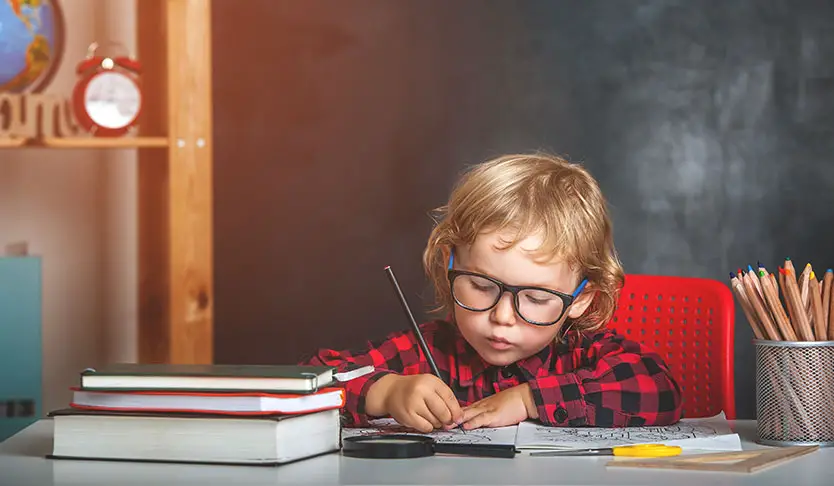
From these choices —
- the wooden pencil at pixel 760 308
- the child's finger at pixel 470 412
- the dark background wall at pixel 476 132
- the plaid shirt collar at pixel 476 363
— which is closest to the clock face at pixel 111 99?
the dark background wall at pixel 476 132

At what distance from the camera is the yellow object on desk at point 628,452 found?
3.39 ft

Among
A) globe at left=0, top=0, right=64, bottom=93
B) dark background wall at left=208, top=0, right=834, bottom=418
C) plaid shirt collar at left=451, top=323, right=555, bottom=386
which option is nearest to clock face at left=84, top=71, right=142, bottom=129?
globe at left=0, top=0, right=64, bottom=93

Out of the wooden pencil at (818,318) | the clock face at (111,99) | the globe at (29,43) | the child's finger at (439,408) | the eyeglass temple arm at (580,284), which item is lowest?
the child's finger at (439,408)

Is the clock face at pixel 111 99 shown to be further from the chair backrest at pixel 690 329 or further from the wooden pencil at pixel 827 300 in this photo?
the wooden pencil at pixel 827 300

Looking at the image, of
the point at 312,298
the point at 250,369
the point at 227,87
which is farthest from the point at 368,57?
the point at 250,369

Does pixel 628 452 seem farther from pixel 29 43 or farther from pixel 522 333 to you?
pixel 29 43

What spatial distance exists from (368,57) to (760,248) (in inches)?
46.0

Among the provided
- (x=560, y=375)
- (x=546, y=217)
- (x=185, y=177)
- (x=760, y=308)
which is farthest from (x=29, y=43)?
(x=760, y=308)

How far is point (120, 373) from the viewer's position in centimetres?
102

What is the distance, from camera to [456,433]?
→ 3.95 feet

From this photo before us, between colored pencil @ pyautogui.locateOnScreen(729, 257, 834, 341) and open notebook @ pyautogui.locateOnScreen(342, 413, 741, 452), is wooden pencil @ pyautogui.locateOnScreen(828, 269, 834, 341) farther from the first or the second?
open notebook @ pyautogui.locateOnScreen(342, 413, 741, 452)

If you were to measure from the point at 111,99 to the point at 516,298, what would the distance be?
116 cm

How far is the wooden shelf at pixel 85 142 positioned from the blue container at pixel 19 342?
Answer: 0.74 feet

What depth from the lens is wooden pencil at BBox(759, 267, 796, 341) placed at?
3.70ft
